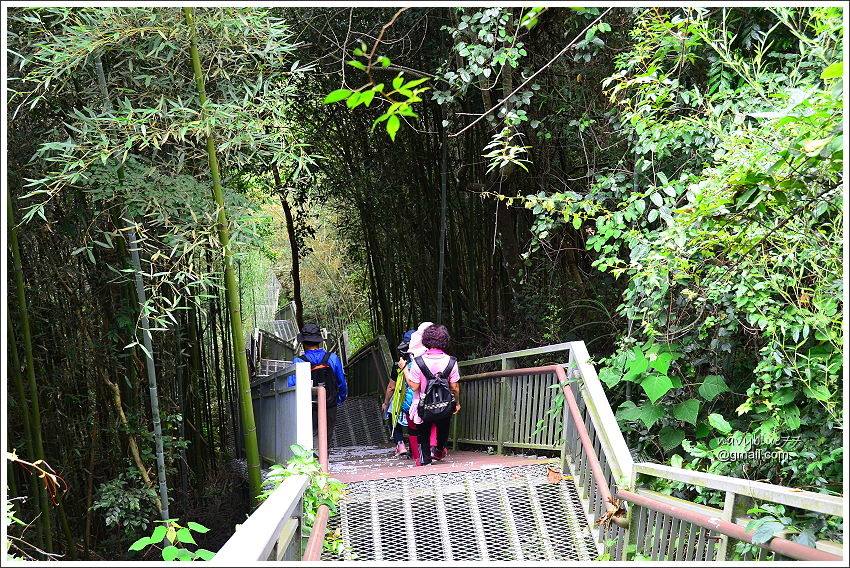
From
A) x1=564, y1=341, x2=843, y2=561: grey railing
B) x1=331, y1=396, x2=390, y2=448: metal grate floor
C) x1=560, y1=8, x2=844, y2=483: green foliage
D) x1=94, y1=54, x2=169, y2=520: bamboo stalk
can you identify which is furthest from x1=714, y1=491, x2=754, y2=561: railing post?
x1=331, y1=396, x2=390, y2=448: metal grate floor

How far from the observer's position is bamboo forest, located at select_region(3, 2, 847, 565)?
3.12 m

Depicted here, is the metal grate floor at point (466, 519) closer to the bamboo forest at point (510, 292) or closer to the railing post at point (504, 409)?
the bamboo forest at point (510, 292)

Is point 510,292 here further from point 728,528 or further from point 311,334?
point 728,528

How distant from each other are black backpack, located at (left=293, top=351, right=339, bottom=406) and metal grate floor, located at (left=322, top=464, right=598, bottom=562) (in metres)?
1.14

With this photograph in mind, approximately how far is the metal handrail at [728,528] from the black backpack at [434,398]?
1.88 metres

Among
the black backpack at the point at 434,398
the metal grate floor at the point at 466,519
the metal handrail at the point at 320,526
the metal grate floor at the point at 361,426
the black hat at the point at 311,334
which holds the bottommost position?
the metal grate floor at the point at 361,426

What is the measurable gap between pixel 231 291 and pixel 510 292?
336 centimetres

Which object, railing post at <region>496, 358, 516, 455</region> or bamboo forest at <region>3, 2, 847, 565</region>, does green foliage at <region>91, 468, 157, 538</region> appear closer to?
bamboo forest at <region>3, 2, 847, 565</region>

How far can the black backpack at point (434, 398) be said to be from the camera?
546 cm

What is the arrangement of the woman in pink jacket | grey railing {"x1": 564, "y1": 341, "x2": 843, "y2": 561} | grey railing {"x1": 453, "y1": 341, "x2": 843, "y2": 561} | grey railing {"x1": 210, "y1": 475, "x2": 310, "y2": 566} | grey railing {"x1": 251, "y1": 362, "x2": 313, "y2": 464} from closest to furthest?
1. grey railing {"x1": 210, "y1": 475, "x2": 310, "y2": 566}
2. grey railing {"x1": 564, "y1": 341, "x2": 843, "y2": 561}
3. grey railing {"x1": 453, "y1": 341, "x2": 843, "y2": 561}
4. grey railing {"x1": 251, "y1": 362, "x2": 313, "y2": 464}
5. the woman in pink jacket

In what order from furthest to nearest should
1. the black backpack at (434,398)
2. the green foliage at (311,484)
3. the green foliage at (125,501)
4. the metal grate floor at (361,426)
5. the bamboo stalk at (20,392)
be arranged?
the metal grate floor at (361,426) < the black backpack at (434,398) < the green foliage at (125,501) < the bamboo stalk at (20,392) < the green foliage at (311,484)

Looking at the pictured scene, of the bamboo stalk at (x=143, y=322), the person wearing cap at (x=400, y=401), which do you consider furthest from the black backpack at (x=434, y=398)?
the bamboo stalk at (x=143, y=322)

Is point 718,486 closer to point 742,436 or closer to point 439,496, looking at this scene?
point 742,436

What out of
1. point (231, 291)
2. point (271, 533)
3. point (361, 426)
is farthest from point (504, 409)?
point (361, 426)
